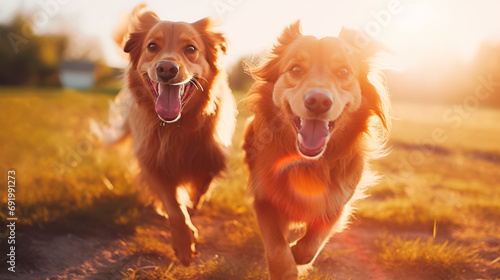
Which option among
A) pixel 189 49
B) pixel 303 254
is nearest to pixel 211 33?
pixel 189 49

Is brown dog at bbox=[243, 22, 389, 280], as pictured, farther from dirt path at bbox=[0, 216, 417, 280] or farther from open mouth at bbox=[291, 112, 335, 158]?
dirt path at bbox=[0, 216, 417, 280]

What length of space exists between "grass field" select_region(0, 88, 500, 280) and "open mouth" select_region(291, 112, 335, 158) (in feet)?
2.73

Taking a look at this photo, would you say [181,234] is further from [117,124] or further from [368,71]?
[117,124]

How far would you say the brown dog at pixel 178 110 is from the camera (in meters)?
3.30

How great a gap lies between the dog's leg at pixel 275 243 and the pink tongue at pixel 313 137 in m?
0.68

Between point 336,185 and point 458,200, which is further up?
point 336,185

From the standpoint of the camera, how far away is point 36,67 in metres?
35.3

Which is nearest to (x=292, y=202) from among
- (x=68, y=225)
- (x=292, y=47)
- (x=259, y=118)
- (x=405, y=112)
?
(x=259, y=118)

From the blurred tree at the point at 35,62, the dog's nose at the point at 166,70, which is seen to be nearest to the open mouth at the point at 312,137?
the dog's nose at the point at 166,70

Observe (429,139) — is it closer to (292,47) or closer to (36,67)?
(292,47)

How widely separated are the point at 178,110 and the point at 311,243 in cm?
164

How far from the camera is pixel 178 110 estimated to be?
131 inches

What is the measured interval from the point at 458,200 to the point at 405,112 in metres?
17.4

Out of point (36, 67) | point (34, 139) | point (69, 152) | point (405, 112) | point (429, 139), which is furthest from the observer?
point (36, 67)
